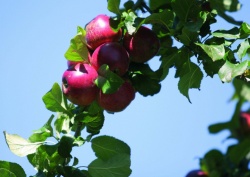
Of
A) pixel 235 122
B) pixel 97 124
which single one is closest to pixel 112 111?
pixel 97 124

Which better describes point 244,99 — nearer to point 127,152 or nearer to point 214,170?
point 214,170

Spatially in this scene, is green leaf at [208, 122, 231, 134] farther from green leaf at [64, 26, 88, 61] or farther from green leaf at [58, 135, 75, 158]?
green leaf at [64, 26, 88, 61]

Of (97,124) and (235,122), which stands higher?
(97,124)

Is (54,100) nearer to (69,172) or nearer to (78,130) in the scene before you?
(78,130)

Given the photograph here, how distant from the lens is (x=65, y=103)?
1.50m

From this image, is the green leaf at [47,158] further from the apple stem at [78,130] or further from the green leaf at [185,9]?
the green leaf at [185,9]

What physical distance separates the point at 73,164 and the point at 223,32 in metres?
0.66

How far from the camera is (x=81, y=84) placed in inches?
55.7

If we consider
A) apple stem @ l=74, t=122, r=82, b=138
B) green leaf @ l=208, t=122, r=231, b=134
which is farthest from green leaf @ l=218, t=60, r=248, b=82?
green leaf @ l=208, t=122, r=231, b=134

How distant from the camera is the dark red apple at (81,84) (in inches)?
55.6

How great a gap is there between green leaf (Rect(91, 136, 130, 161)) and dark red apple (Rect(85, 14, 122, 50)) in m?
0.32

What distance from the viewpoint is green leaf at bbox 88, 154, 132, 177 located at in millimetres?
1374

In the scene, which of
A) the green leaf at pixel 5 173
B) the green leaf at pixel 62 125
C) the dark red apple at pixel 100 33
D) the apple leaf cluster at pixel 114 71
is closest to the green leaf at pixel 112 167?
the apple leaf cluster at pixel 114 71

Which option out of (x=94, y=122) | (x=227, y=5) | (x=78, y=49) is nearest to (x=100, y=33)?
(x=78, y=49)
